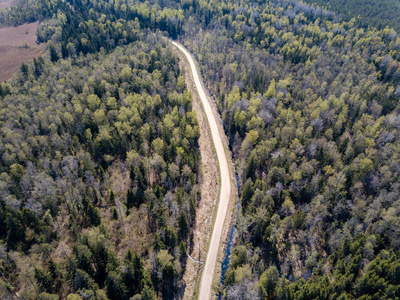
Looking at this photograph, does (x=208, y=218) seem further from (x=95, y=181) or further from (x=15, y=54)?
(x=15, y=54)

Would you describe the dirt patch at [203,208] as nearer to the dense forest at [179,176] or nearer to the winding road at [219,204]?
the winding road at [219,204]

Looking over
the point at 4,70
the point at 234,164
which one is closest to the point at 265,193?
the point at 234,164

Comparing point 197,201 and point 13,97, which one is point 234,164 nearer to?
point 197,201

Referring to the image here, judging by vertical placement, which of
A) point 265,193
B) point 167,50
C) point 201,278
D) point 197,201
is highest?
point 167,50

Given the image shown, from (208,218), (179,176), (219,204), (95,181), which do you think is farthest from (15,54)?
(208,218)

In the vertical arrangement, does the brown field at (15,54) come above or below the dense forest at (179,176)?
above

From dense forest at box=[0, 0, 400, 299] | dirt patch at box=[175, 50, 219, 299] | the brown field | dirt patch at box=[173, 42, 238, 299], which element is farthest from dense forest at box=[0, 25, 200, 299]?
the brown field

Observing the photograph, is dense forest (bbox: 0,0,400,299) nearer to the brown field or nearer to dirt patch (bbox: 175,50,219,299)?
dirt patch (bbox: 175,50,219,299)

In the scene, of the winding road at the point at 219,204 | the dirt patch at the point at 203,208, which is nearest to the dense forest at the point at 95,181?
the dirt patch at the point at 203,208

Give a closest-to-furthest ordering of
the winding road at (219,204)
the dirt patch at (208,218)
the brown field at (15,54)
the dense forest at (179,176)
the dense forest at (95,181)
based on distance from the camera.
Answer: the dense forest at (95,181), the dense forest at (179,176), the winding road at (219,204), the dirt patch at (208,218), the brown field at (15,54)
